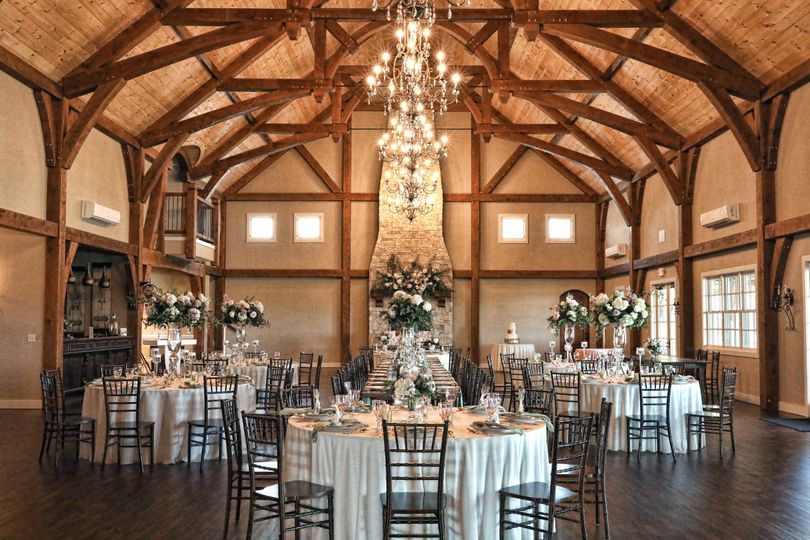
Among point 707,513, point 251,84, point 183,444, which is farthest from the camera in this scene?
point 251,84

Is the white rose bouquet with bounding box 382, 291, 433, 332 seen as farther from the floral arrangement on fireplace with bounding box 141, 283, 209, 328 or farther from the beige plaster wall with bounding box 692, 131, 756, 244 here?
the beige plaster wall with bounding box 692, 131, 756, 244

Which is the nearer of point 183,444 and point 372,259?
point 183,444

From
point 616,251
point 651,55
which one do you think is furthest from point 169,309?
point 616,251

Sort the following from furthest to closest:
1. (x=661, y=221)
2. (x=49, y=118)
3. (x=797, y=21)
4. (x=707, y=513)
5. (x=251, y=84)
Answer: (x=661, y=221) < (x=251, y=84) < (x=49, y=118) < (x=797, y=21) < (x=707, y=513)

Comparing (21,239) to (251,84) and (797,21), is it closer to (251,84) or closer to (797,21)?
(251,84)

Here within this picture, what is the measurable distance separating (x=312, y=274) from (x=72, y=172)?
8401mm

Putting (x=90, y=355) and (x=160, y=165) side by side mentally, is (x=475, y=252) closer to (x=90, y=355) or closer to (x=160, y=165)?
(x=160, y=165)

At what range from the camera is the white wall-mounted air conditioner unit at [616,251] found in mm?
17555

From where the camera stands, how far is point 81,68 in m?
11.0

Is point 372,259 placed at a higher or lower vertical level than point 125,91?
lower


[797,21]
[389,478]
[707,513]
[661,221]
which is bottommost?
[707,513]

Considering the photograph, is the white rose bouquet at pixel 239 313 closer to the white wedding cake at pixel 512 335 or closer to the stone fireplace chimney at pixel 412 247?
the stone fireplace chimney at pixel 412 247

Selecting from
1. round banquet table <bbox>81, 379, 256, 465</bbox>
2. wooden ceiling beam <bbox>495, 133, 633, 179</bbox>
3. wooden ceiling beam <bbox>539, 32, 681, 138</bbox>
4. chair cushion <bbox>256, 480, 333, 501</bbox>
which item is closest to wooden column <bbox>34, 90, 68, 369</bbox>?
round banquet table <bbox>81, 379, 256, 465</bbox>

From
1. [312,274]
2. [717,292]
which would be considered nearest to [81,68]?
[312,274]
